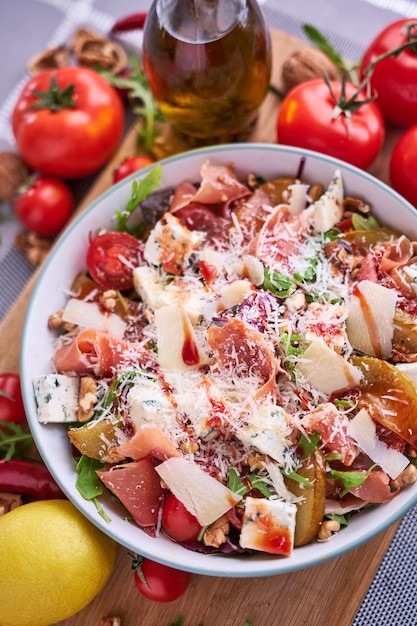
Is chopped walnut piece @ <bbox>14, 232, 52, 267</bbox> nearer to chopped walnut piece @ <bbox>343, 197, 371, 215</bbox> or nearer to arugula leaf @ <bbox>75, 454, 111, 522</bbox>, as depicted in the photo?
arugula leaf @ <bbox>75, 454, 111, 522</bbox>

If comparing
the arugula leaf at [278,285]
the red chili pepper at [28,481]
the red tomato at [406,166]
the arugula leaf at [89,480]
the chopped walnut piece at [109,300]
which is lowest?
the red chili pepper at [28,481]

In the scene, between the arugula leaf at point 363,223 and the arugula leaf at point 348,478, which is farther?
the arugula leaf at point 363,223

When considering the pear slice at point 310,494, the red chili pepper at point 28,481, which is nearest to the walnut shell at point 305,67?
the pear slice at point 310,494

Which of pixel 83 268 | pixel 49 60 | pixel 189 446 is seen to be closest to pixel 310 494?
pixel 189 446

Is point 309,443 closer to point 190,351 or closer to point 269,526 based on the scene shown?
point 269,526

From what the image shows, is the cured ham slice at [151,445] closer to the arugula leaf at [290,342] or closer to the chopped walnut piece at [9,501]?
the arugula leaf at [290,342]

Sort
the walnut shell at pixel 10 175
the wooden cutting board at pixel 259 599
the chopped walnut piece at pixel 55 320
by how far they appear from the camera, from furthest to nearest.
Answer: the walnut shell at pixel 10 175 → the chopped walnut piece at pixel 55 320 → the wooden cutting board at pixel 259 599
